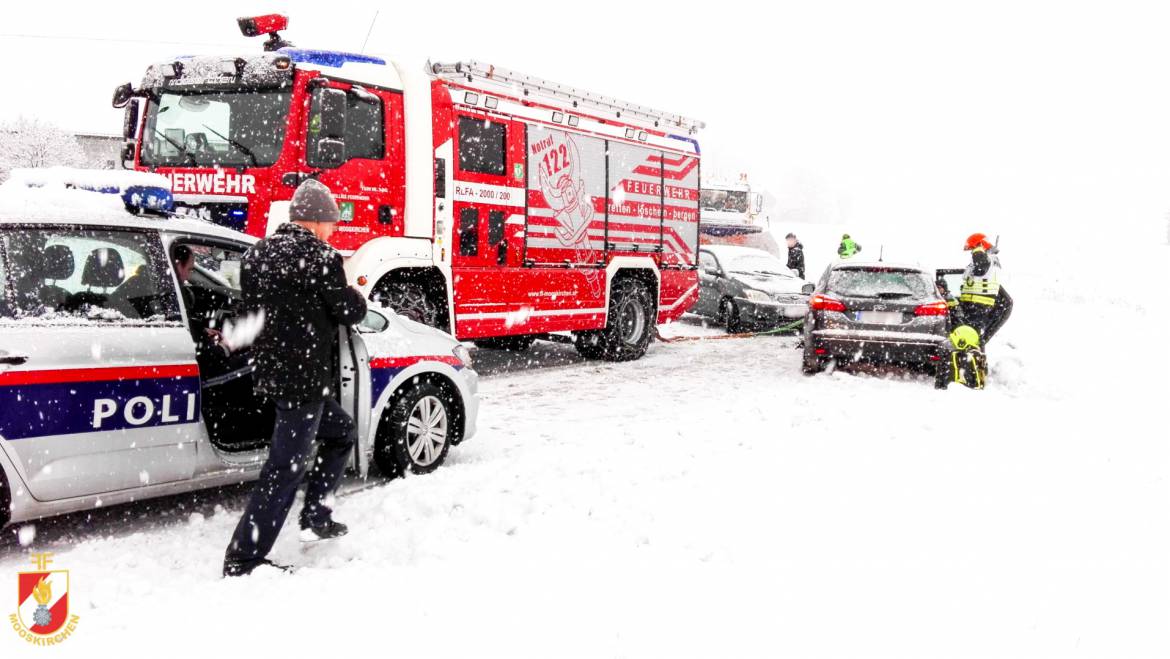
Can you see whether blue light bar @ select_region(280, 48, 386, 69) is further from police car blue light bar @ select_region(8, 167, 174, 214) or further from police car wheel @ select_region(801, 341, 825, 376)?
police car wheel @ select_region(801, 341, 825, 376)

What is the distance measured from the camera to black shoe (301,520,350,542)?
417 cm

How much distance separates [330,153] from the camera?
7.54 m

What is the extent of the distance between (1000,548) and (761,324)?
1107cm

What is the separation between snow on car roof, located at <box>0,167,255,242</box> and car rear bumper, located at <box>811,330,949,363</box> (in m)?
7.24

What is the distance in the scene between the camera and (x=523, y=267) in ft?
32.3

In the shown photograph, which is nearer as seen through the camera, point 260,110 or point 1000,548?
point 1000,548

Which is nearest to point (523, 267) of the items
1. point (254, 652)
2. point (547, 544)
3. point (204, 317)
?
point (204, 317)

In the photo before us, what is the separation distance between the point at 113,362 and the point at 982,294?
9780mm

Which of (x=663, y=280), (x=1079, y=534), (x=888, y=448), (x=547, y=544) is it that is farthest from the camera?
(x=663, y=280)

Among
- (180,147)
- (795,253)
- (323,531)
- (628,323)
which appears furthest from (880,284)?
(795,253)

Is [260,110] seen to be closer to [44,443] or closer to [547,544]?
[44,443]

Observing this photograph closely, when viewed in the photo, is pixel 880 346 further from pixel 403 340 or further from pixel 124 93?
pixel 124 93

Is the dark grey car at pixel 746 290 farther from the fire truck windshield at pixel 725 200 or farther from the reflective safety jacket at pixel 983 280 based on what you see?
the fire truck windshield at pixel 725 200

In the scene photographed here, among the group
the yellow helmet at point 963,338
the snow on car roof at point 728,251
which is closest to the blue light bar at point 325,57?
the yellow helmet at point 963,338
